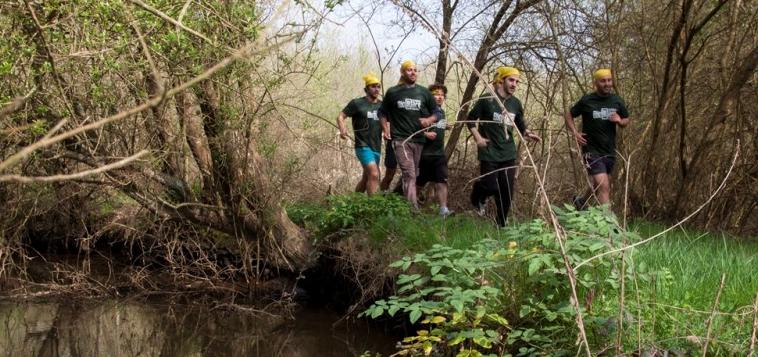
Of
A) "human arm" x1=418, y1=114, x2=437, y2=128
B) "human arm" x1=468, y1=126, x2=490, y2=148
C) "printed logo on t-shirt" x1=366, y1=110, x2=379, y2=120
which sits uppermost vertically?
"printed logo on t-shirt" x1=366, y1=110, x2=379, y2=120

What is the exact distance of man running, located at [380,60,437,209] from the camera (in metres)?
8.70

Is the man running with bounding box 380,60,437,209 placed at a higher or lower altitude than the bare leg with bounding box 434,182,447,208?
higher

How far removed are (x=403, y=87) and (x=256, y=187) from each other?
1955 millimetres

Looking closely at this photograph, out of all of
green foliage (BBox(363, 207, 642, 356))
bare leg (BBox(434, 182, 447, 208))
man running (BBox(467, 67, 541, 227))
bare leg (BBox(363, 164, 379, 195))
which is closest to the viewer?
green foliage (BBox(363, 207, 642, 356))

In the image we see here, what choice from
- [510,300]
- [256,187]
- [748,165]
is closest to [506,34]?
[748,165]

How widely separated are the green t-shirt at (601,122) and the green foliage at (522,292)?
11.5 ft

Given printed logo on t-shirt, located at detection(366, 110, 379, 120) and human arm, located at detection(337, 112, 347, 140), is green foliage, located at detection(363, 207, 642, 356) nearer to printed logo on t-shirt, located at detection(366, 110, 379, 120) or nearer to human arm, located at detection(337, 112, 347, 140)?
human arm, located at detection(337, 112, 347, 140)

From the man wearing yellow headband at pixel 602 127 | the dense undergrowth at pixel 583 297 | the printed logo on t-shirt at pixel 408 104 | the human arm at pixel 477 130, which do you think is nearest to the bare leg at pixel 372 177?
the printed logo on t-shirt at pixel 408 104

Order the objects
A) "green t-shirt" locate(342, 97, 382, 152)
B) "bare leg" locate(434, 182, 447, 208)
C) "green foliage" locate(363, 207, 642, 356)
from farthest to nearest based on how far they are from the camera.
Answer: "green t-shirt" locate(342, 97, 382, 152) → "bare leg" locate(434, 182, 447, 208) → "green foliage" locate(363, 207, 642, 356)

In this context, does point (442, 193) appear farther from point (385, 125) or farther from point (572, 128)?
point (572, 128)

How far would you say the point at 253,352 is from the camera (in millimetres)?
6910

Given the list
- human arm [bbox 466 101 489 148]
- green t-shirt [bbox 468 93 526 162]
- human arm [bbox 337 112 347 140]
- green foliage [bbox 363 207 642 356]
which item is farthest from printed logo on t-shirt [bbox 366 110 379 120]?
green foliage [bbox 363 207 642 356]

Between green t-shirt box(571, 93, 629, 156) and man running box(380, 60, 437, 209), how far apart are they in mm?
1671

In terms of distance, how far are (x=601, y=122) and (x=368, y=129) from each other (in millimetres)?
2693
